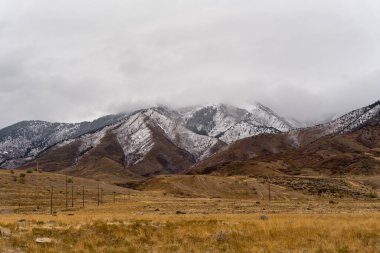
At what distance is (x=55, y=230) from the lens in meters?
24.6

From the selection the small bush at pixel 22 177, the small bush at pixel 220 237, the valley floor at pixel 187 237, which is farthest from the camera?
the small bush at pixel 22 177

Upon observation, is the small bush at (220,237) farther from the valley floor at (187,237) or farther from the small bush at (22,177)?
the small bush at (22,177)

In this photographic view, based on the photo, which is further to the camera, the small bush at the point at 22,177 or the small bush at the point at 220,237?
the small bush at the point at 22,177

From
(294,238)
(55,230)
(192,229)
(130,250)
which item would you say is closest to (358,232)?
(294,238)

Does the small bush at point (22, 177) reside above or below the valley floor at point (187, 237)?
above

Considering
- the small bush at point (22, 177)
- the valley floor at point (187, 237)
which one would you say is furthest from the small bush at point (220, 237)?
the small bush at point (22, 177)

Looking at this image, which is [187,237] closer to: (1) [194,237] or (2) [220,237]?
(1) [194,237]

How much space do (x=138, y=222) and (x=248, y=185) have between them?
5044 inches

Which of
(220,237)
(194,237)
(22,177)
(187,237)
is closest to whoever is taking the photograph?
(220,237)

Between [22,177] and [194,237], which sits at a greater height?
[22,177]

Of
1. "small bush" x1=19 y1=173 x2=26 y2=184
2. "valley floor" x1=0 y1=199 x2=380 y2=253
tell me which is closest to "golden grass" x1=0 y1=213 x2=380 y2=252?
"valley floor" x1=0 y1=199 x2=380 y2=253

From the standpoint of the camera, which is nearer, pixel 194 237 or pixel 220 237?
pixel 220 237

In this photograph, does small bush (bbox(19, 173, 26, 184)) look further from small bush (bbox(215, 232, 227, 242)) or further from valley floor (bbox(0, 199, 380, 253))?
small bush (bbox(215, 232, 227, 242))

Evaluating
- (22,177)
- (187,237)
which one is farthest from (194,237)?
(22,177)
